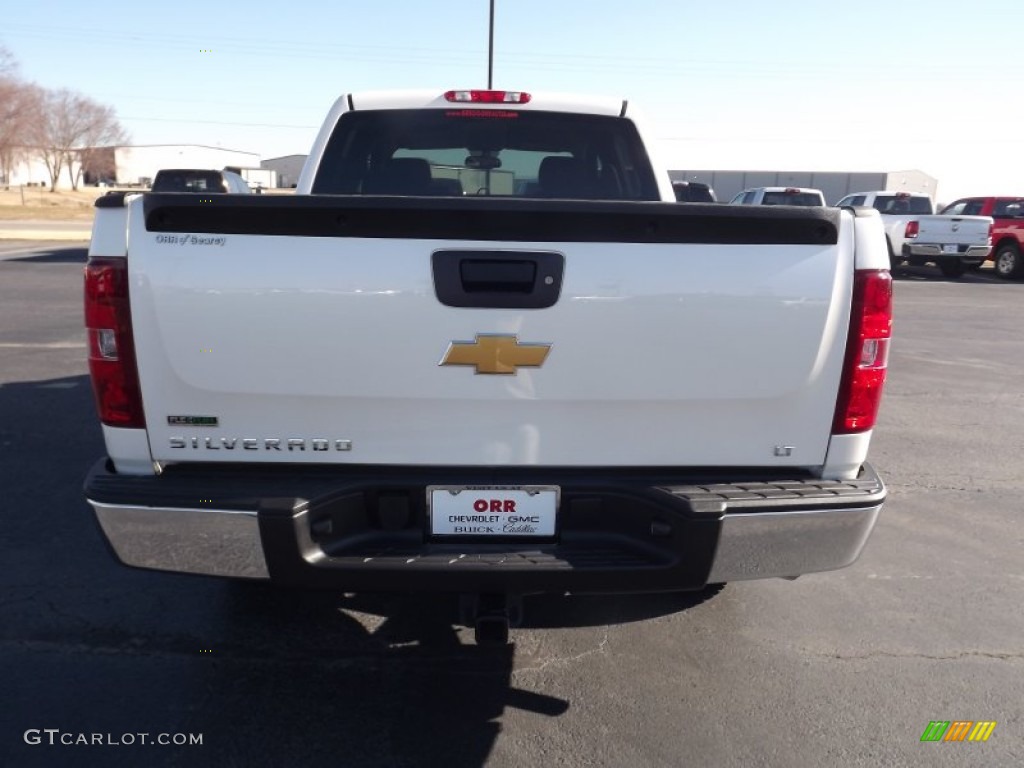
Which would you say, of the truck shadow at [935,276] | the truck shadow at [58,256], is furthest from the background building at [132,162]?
the truck shadow at [935,276]

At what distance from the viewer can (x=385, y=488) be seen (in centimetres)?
248

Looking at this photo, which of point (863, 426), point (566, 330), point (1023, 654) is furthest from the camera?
point (1023, 654)

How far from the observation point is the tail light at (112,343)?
92.7 inches

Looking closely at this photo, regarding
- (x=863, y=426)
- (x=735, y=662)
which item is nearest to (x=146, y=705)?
(x=735, y=662)

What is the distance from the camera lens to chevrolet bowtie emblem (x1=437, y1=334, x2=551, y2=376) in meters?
2.38

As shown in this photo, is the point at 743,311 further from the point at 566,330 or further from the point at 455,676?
the point at 455,676

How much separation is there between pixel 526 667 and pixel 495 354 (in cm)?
136

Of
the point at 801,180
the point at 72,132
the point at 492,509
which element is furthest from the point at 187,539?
the point at 72,132

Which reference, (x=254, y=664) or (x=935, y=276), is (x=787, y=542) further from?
(x=935, y=276)

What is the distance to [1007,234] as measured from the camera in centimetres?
2012

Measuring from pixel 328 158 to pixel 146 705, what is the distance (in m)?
2.76

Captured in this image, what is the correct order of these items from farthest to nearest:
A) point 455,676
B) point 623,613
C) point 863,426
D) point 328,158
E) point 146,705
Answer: point 328,158 → point 623,613 → point 455,676 → point 146,705 → point 863,426

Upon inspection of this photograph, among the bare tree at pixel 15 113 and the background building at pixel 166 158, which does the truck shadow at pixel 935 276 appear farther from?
Result: the background building at pixel 166 158

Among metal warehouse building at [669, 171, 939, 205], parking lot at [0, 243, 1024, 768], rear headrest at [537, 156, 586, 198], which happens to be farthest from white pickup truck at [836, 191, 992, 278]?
metal warehouse building at [669, 171, 939, 205]
